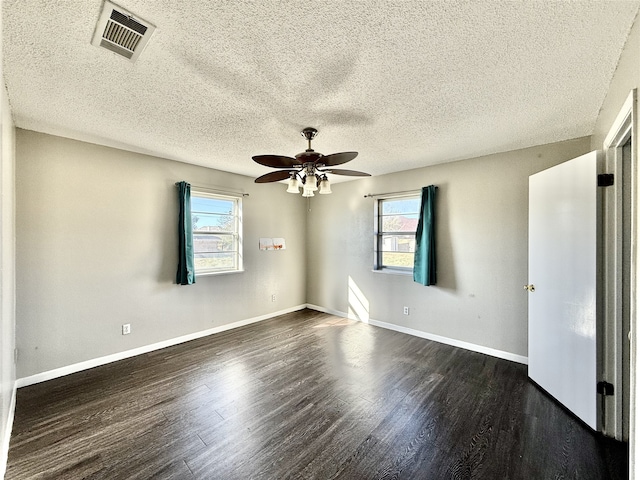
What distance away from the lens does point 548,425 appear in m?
2.02

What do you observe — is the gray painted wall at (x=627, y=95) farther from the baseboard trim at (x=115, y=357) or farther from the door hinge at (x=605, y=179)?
the baseboard trim at (x=115, y=357)

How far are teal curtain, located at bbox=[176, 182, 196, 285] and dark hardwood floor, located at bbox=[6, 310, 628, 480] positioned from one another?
97 cm

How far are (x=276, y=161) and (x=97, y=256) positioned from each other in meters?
2.39

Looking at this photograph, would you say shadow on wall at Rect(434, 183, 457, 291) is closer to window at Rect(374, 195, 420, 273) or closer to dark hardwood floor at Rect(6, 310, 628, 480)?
window at Rect(374, 195, 420, 273)

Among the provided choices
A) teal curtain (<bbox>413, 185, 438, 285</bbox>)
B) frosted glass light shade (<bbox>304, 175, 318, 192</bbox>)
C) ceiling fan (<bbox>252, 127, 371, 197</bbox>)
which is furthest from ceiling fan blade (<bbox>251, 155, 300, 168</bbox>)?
teal curtain (<bbox>413, 185, 438, 285</bbox>)

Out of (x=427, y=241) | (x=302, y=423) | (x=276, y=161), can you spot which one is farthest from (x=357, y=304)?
(x=276, y=161)

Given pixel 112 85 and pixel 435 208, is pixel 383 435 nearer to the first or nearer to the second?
pixel 435 208

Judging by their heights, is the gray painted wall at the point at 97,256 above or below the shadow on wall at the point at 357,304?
above

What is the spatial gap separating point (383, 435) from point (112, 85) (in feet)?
10.4

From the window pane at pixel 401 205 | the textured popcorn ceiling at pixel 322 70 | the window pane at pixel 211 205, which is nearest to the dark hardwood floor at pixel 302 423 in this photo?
the window pane at pixel 211 205

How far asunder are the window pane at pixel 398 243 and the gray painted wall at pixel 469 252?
0.22 metres

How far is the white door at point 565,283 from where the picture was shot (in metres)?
1.99

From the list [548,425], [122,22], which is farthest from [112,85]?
[548,425]

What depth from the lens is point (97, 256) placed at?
2965 mm
